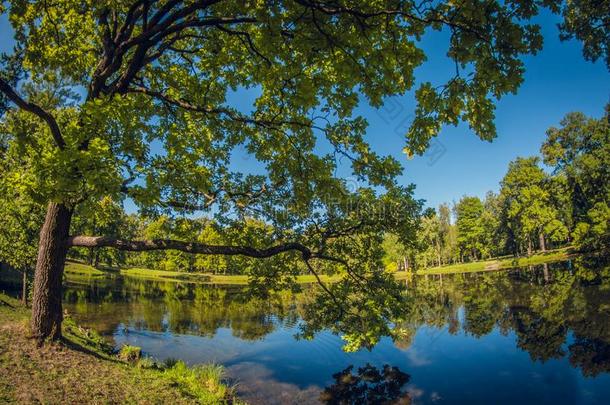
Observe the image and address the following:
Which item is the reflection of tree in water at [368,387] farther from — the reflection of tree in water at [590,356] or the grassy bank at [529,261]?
the grassy bank at [529,261]

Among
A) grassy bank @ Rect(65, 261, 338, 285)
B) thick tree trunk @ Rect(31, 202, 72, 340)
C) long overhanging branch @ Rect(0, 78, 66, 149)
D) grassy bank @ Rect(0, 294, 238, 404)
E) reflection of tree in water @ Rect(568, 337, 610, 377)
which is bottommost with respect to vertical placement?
grassy bank @ Rect(65, 261, 338, 285)

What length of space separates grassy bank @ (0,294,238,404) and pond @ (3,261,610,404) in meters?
3.30

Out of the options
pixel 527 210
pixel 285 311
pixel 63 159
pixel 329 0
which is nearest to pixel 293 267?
pixel 63 159

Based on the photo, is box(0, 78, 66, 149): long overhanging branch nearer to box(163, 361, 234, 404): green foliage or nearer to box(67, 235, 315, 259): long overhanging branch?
box(67, 235, 315, 259): long overhanging branch

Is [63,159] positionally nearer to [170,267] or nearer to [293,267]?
[293,267]

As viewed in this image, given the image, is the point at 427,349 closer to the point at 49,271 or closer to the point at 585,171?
the point at 49,271

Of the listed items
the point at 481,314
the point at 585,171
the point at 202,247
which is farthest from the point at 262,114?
the point at 585,171

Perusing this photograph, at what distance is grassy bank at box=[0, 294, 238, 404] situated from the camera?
7.54 metres

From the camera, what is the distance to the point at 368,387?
47.4ft

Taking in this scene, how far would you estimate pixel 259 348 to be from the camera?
68.8ft

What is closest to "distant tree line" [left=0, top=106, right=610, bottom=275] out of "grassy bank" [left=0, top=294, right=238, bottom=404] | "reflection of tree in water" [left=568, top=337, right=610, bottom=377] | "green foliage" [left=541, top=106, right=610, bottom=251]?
"green foliage" [left=541, top=106, right=610, bottom=251]

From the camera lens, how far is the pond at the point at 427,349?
13711mm

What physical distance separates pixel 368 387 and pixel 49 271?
12.8m

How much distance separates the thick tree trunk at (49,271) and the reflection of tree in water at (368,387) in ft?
33.1
